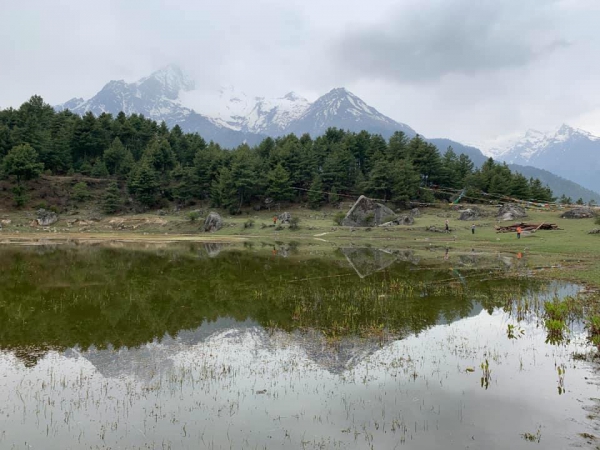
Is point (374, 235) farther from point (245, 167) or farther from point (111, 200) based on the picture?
point (111, 200)

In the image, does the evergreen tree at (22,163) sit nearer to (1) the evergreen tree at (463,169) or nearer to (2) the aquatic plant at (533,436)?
(1) the evergreen tree at (463,169)

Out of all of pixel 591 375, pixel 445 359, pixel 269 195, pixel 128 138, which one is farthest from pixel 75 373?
pixel 128 138

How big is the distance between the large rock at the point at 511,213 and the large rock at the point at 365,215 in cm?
1634

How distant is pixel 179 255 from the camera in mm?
42344

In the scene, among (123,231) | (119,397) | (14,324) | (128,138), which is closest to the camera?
(119,397)

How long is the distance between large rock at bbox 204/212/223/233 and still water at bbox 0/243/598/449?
45999 millimetres

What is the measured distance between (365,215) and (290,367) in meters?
54.9

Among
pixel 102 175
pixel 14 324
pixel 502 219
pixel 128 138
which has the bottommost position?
pixel 14 324

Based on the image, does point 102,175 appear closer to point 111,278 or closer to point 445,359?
point 111,278

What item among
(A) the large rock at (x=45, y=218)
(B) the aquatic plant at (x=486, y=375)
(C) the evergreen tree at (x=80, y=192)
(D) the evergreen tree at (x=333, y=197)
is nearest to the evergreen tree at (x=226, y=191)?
(D) the evergreen tree at (x=333, y=197)

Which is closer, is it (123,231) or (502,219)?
(502,219)

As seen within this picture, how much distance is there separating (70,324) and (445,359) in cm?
1437

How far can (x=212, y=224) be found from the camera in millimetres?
71938

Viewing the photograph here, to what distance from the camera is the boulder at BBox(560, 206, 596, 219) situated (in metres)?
57.4
